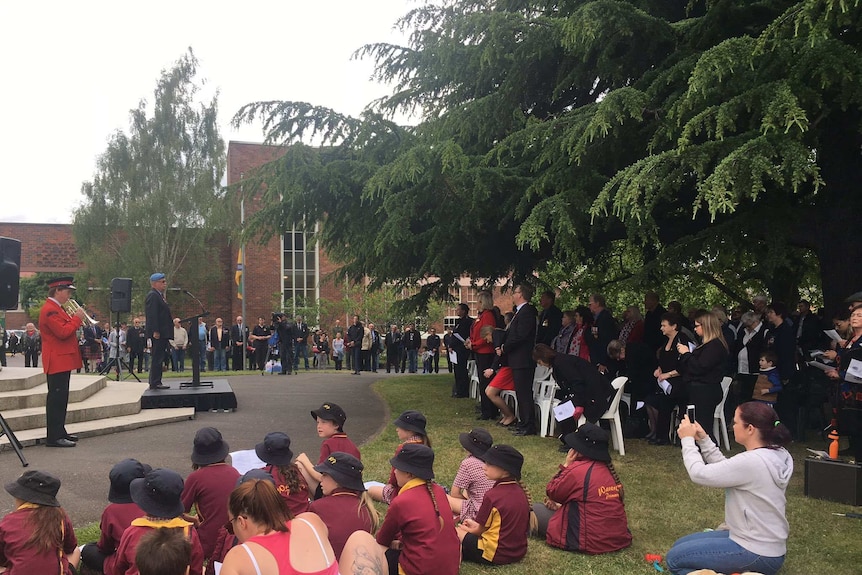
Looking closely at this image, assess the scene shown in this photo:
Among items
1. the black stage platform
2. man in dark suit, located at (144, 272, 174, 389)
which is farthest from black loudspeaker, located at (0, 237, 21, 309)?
the black stage platform

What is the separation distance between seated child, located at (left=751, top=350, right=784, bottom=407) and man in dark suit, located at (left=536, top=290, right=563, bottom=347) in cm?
334

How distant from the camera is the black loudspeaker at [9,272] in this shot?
8.31m

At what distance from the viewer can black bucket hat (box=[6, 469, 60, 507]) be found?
12.5 feet

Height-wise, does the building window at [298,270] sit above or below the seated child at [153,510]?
above

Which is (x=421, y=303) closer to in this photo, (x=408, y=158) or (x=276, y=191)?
(x=276, y=191)

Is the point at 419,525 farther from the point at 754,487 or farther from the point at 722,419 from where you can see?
the point at 722,419

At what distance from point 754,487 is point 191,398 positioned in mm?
9087

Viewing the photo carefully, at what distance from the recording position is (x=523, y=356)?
31.7 ft

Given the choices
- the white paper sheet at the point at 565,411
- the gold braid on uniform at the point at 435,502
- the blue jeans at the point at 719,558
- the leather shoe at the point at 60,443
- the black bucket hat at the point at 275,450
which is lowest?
the blue jeans at the point at 719,558

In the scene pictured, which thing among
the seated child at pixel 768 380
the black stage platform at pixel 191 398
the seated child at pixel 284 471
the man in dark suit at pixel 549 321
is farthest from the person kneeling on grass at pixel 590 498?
the black stage platform at pixel 191 398

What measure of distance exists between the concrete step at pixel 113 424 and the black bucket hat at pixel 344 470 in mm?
5880

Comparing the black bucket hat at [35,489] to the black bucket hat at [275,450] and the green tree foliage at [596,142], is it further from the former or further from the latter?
the green tree foliage at [596,142]

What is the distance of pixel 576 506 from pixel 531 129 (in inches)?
189

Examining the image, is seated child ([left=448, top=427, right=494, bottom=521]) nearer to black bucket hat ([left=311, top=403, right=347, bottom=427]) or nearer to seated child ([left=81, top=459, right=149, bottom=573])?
black bucket hat ([left=311, top=403, right=347, bottom=427])
